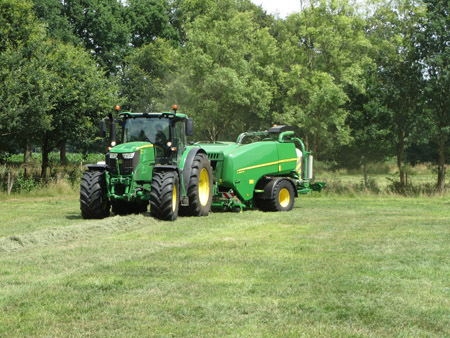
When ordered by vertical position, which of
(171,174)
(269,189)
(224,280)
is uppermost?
(171,174)

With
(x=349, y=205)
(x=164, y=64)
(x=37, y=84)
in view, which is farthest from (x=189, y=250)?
(x=164, y=64)

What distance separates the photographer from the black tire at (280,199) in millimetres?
18391

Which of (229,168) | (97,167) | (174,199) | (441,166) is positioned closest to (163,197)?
(174,199)

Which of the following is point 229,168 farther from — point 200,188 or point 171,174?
point 171,174

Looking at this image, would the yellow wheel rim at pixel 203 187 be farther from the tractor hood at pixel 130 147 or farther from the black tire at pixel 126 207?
the tractor hood at pixel 130 147

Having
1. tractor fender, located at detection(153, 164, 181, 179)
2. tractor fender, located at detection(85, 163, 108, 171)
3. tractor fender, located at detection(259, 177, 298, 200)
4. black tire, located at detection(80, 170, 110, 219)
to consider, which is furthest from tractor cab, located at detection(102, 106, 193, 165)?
tractor fender, located at detection(259, 177, 298, 200)

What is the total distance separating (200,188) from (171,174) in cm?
177

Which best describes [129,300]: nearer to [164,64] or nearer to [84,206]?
[84,206]

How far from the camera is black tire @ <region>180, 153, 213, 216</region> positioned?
50.8 feet

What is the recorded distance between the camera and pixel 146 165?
15.2 meters

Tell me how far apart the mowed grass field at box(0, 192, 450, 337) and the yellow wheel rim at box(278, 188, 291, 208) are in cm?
473

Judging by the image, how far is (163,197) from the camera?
14.4 meters

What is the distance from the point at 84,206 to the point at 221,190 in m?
4.25

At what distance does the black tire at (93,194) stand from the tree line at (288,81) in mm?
8502
